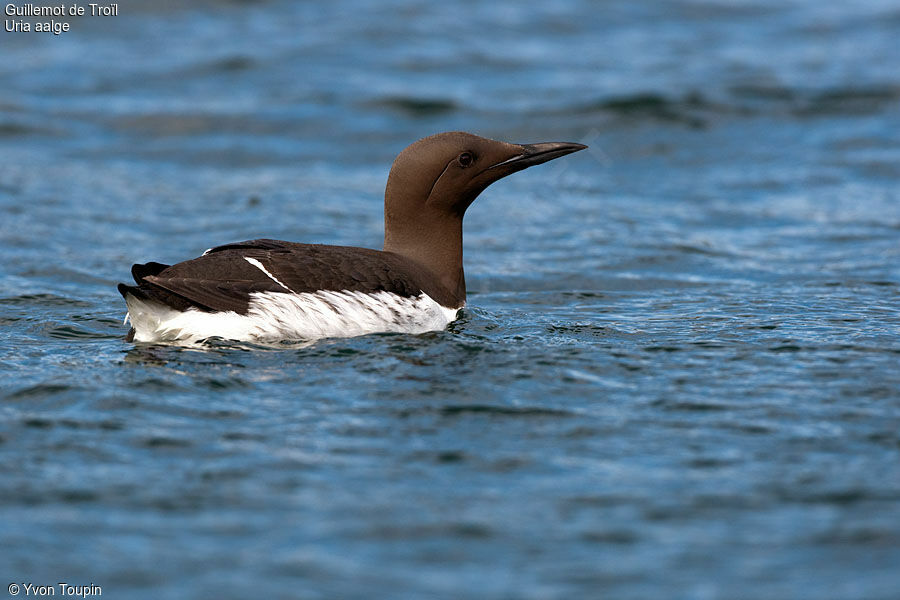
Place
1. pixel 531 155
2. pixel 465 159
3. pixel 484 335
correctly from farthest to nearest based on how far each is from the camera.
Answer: pixel 531 155 → pixel 465 159 → pixel 484 335

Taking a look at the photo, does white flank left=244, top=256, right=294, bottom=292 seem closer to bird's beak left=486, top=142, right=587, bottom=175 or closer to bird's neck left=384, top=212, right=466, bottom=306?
bird's neck left=384, top=212, right=466, bottom=306

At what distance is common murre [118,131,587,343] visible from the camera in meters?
6.63

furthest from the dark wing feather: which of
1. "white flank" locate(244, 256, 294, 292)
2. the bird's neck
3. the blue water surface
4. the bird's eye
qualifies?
the bird's eye

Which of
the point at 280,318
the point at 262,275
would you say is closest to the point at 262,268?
the point at 262,275

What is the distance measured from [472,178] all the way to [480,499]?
331 cm

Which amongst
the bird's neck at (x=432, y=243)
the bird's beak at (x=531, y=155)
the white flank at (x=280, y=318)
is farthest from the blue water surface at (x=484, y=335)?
the bird's beak at (x=531, y=155)

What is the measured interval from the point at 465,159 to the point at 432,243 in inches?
22.4

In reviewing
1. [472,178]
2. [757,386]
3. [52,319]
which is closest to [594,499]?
[757,386]

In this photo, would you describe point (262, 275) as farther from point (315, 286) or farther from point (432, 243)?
point (432, 243)

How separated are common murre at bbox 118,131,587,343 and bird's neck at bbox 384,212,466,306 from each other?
0.03 metres

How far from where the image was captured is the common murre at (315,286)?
21.8 ft

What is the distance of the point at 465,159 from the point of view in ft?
25.0

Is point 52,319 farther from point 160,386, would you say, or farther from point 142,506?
point 142,506

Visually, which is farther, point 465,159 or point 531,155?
point 531,155
